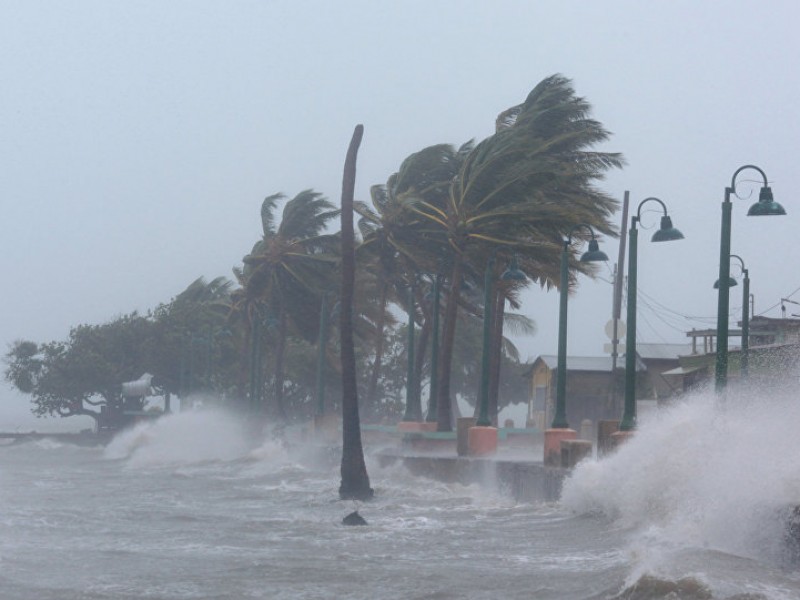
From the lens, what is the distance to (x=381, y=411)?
260 feet

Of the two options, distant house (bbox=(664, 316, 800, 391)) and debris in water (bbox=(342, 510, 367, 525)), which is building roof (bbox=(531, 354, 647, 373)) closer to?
distant house (bbox=(664, 316, 800, 391))

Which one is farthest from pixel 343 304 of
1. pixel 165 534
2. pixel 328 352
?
pixel 328 352

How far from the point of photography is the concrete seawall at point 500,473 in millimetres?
20500

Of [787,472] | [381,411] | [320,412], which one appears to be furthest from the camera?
[381,411]

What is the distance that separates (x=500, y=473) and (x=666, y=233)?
6419 millimetres

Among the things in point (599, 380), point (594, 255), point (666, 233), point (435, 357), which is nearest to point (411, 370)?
point (435, 357)

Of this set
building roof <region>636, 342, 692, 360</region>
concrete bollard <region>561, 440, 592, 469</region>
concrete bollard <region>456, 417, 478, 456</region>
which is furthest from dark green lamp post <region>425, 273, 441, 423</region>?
concrete bollard <region>561, 440, 592, 469</region>

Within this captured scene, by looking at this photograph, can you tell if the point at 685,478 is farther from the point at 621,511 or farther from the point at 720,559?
the point at 720,559

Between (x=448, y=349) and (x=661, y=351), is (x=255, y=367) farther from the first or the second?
(x=448, y=349)

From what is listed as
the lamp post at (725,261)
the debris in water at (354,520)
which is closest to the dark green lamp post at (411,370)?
the debris in water at (354,520)

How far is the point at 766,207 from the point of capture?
17.4 meters

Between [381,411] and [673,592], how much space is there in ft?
231

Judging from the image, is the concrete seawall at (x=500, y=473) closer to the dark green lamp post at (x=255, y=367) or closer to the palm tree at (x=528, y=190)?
the palm tree at (x=528, y=190)

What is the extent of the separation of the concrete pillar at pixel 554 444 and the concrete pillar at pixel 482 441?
533 cm
